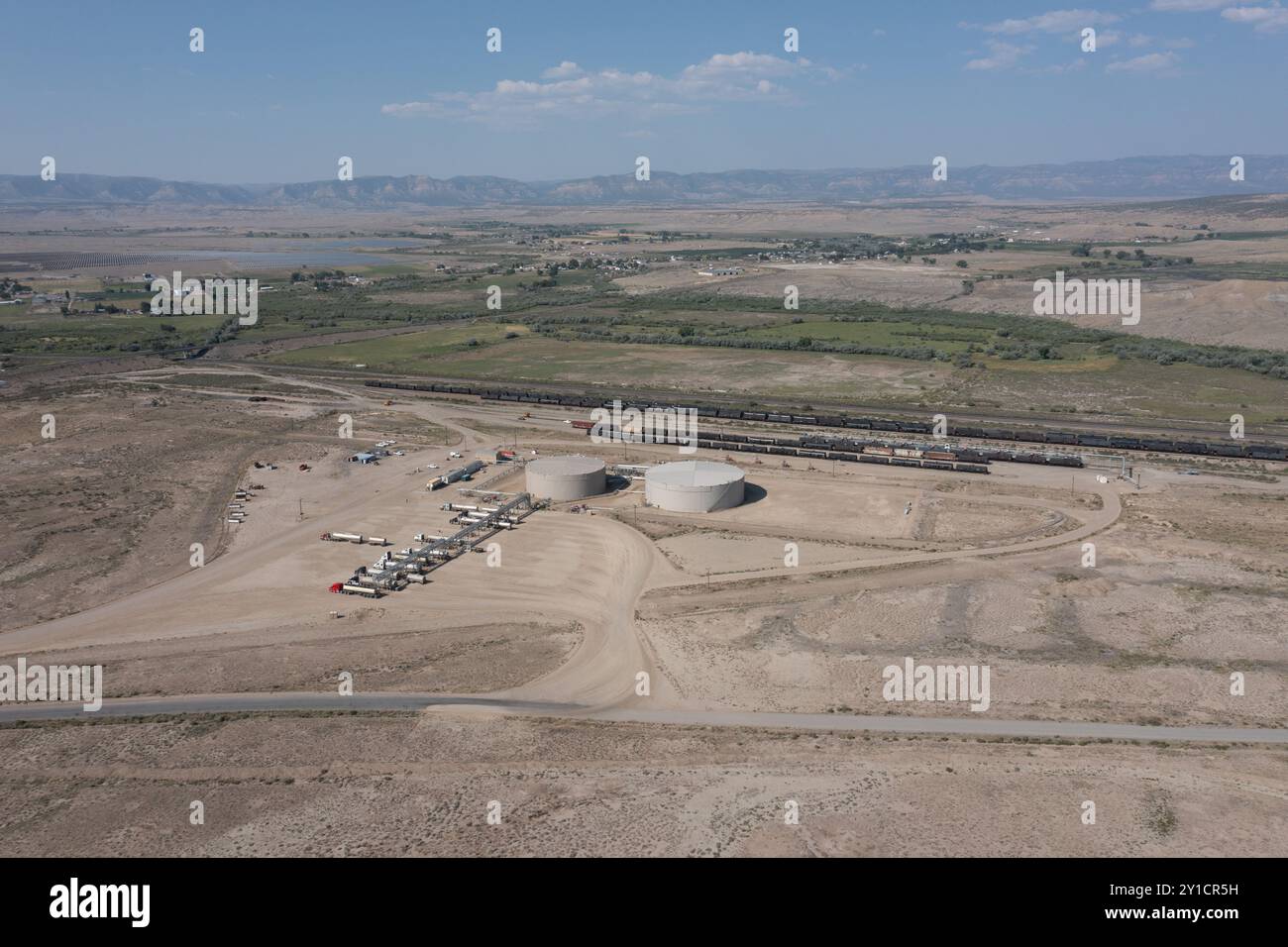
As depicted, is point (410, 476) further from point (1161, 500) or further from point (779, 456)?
point (1161, 500)

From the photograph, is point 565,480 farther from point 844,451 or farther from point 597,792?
point 597,792

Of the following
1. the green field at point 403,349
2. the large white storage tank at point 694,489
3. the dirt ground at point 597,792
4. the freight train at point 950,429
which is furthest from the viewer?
the green field at point 403,349

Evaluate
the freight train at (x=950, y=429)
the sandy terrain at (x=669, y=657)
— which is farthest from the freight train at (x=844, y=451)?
the freight train at (x=950, y=429)

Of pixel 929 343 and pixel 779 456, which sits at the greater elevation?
pixel 929 343

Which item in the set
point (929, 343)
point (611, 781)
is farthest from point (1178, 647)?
point (929, 343)

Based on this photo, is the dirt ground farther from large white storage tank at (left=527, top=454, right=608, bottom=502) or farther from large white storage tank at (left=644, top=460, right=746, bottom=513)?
large white storage tank at (left=527, top=454, right=608, bottom=502)

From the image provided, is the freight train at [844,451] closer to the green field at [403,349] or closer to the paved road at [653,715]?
the paved road at [653,715]

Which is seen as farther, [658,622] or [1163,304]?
[1163,304]
